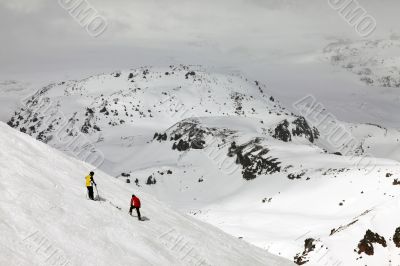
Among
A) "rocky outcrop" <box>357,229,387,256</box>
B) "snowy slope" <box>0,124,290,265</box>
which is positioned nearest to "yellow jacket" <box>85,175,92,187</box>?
"snowy slope" <box>0,124,290,265</box>

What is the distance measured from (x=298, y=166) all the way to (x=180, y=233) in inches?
3932

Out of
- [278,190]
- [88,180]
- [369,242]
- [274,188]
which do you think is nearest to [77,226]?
[88,180]

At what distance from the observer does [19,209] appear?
20.1 m

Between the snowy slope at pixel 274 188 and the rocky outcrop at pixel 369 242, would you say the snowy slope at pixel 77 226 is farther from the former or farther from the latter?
the snowy slope at pixel 274 188

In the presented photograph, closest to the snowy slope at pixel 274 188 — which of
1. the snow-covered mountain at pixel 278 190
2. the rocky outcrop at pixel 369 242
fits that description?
the snow-covered mountain at pixel 278 190

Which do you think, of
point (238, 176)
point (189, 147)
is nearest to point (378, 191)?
point (238, 176)

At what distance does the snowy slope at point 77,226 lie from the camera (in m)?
18.5

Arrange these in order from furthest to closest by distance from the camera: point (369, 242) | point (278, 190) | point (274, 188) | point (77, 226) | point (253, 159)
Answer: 1. point (253, 159)
2. point (274, 188)
3. point (278, 190)
4. point (369, 242)
5. point (77, 226)

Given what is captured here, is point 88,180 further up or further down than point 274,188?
further down

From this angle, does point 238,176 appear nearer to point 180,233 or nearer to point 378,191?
point 378,191

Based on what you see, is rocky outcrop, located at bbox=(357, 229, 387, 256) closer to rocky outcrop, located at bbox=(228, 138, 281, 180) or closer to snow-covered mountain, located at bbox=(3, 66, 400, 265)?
snow-covered mountain, located at bbox=(3, 66, 400, 265)

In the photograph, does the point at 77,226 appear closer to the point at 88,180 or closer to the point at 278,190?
the point at 88,180

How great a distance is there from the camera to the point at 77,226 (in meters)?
21.1

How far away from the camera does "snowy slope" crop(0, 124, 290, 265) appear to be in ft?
60.7
